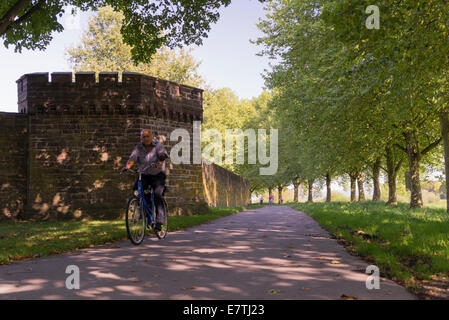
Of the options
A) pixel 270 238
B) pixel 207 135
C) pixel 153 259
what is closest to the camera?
pixel 153 259

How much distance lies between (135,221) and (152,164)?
116 centimetres

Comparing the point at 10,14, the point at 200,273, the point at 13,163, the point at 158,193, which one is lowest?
the point at 200,273

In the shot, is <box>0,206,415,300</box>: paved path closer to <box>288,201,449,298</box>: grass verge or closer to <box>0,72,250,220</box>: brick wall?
<box>288,201,449,298</box>: grass verge

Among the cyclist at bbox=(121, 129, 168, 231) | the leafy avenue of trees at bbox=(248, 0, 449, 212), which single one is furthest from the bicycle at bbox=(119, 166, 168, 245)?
the leafy avenue of trees at bbox=(248, 0, 449, 212)

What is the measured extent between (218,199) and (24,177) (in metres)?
14.5

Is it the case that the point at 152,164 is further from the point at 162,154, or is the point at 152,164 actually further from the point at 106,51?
the point at 106,51

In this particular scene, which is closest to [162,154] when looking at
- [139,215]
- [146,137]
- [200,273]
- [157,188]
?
[146,137]

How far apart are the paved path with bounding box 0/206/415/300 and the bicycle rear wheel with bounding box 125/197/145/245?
240 millimetres

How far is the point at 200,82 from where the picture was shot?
42500mm

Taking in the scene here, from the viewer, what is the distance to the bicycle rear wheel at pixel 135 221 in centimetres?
743

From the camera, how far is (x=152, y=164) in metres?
8.01

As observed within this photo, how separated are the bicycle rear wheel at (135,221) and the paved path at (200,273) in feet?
0.79
